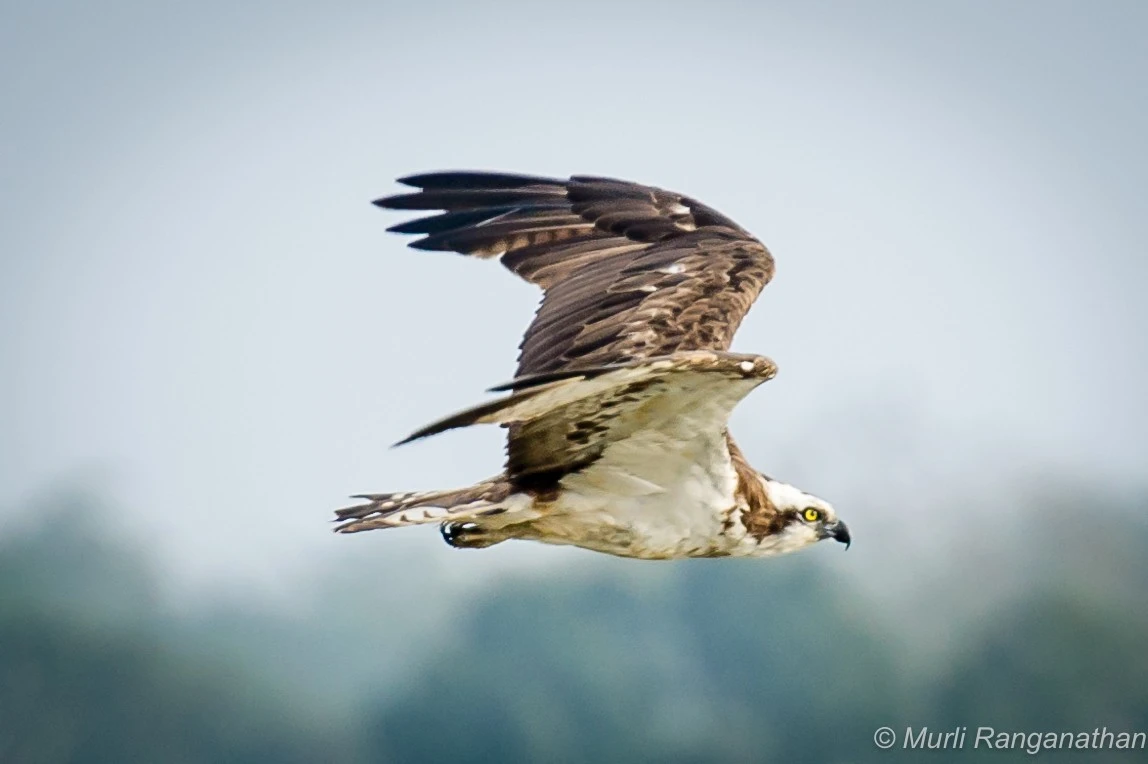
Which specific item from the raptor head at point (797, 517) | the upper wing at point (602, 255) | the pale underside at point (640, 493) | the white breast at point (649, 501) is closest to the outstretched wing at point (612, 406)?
the pale underside at point (640, 493)

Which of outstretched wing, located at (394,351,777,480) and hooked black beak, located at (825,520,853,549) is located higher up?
outstretched wing, located at (394,351,777,480)

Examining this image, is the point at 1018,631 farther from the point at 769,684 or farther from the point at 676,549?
the point at 676,549

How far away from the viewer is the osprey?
895cm

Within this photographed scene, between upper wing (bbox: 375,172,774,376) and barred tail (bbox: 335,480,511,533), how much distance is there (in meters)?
0.73

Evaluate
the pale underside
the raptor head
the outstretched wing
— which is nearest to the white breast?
the pale underside

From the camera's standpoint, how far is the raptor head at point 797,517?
33.9 ft

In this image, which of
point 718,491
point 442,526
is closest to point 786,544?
point 718,491

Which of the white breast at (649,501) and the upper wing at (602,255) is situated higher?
the upper wing at (602,255)

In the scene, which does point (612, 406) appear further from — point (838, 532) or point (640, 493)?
point (838, 532)

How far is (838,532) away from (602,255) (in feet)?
7.14

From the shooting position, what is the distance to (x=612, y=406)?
9.02 m

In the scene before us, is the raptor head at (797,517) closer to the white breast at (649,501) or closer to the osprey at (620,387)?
the osprey at (620,387)

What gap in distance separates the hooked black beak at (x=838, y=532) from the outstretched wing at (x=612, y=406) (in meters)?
1.52

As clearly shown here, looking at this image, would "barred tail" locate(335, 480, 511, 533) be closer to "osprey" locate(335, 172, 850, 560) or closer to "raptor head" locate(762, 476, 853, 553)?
"osprey" locate(335, 172, 850, 560)
